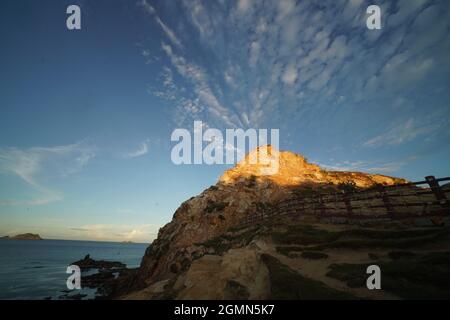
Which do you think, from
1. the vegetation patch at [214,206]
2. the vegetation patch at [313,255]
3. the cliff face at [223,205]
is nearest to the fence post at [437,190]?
the vegetation patch at [313,255]

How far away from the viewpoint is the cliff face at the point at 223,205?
121 feet

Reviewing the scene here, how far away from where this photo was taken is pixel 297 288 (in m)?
9.21

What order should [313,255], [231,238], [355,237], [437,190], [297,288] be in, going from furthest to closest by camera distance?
1. [231,238]
2. [355,237]
3. [313,255]
4. [437,190]
5. [297,288]

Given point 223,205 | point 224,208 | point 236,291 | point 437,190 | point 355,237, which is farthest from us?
point 223,205

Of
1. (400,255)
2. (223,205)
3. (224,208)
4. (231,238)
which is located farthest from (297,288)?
(223,205)

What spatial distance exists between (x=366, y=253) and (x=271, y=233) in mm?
8663

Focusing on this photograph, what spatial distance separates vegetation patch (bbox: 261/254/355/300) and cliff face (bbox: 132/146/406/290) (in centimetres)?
1750

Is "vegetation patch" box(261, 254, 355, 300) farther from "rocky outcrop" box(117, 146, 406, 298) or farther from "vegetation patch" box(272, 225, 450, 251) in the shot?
"vegetation patch" box(272, 225, 450, 251)

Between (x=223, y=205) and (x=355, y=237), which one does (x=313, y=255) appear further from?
(x=223, y=205)

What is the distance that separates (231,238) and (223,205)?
1716cm

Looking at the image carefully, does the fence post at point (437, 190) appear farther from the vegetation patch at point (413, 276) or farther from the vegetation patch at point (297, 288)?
the vegetation patch at point (297, 288)
